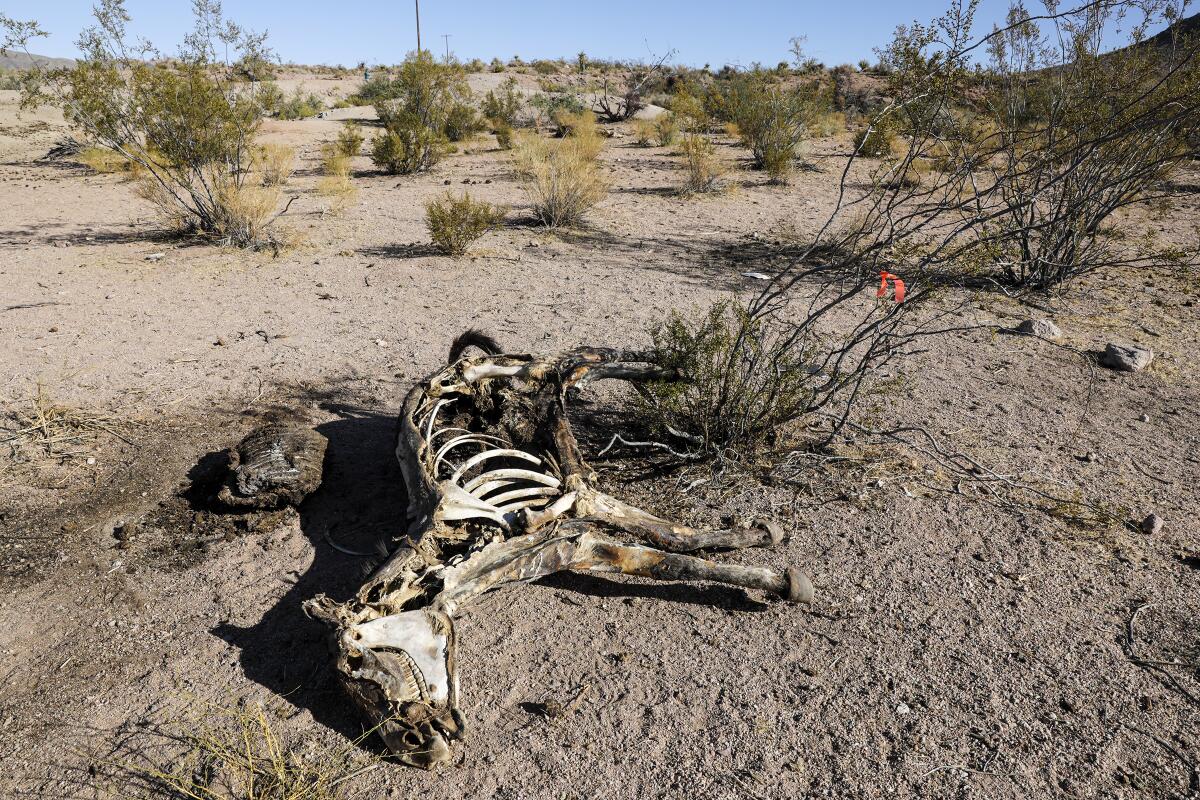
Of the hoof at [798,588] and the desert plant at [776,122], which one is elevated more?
the desert plant at [776,122]

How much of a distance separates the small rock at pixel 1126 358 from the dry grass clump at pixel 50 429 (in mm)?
7603

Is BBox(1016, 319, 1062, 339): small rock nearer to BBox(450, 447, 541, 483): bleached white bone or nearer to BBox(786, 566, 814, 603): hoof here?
BBox(786, 566, 814, 603): hoof

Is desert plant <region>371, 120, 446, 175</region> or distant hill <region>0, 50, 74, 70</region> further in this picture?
desert plant <region>371, 120, 446, 175</region>

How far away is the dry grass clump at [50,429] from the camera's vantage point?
204 inches

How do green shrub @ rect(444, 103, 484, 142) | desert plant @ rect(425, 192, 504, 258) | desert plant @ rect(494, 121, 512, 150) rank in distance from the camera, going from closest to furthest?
desert plant @ rect(425, 192, 504, 258)
desert plant @ rect(494, 121, 512, 150)
green shrub @ rect(444, 103, 484, 142)

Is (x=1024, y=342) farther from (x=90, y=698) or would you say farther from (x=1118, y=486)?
(x=90, y=698)

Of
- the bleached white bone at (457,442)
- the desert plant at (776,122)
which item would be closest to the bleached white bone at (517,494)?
the bleached white bone at (457,442)

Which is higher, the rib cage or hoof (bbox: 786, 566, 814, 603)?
the rib cage

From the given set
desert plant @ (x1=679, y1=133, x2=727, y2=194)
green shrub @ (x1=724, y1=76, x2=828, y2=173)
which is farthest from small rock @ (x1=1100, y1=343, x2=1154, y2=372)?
green shrub @ (x1=724, y1=76, x2=828, y2=173)

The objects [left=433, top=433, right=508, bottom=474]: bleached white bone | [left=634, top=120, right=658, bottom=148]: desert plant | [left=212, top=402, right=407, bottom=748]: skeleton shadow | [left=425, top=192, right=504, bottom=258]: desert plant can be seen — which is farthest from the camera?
[left=634, top=120, right=658, bottom=148]: desert plant

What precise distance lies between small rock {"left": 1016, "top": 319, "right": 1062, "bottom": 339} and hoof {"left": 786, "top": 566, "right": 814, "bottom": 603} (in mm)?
4745

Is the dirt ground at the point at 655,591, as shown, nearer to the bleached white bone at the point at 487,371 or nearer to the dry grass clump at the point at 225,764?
Result: the dry grass clump at the point at 225,764

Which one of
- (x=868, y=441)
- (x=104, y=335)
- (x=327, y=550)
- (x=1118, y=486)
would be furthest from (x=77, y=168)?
(x=1118, y=486)

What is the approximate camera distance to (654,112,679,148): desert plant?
19.2 metres
